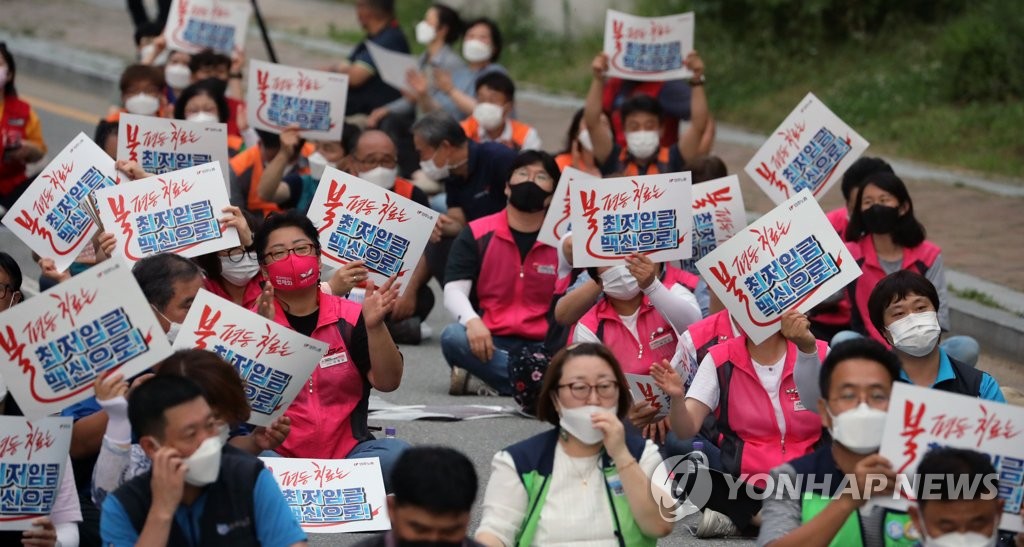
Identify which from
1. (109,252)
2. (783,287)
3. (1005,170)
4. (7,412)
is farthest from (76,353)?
(1005,170)

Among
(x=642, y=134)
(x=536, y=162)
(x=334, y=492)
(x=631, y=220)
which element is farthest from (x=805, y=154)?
(x=334, y=492)

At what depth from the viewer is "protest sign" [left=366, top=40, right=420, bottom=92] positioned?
13344 millimetres

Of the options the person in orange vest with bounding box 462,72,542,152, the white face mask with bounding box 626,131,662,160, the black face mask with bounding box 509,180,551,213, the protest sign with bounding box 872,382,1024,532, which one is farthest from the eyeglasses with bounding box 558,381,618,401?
the person in orange vest with bounding box 462,72,542,152

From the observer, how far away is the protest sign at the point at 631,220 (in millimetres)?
7734

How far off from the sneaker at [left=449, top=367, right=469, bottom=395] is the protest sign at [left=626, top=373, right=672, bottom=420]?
2046 millimetres

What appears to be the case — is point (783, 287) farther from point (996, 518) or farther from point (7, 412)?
Result: point (7, 412)

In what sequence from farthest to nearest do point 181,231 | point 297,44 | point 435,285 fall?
point 297,44 < point 435,285 < point 181,231

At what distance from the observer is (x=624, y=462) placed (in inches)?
208

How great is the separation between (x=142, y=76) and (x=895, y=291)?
21.0 ft

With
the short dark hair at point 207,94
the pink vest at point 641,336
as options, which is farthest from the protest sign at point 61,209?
the short dark hair at point 207,94

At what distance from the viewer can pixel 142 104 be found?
1139cm

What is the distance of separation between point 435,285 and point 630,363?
15.5 feet

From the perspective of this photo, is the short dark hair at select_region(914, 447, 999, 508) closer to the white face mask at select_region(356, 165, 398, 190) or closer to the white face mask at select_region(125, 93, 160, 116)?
the white face mask at select_region(356, 165, 398, 190)

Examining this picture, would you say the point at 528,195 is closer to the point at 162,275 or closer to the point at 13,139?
the point at 162,275
